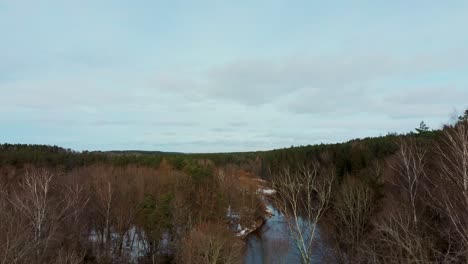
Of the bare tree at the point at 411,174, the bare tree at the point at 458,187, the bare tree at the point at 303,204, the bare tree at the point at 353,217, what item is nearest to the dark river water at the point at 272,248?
the bare tree at the point at 303,204

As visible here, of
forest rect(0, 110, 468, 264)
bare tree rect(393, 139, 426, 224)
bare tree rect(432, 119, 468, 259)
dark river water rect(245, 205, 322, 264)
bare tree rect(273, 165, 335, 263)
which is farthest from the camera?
dark river water rect(245, 205, 322, 264)

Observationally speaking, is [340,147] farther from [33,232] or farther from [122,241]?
[33,232]

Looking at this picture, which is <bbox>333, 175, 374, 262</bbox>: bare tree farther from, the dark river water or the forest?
the dark river water

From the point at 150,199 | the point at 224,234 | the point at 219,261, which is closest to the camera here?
the point at 219,261

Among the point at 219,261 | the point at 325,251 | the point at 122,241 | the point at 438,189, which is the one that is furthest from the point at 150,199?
the point at 438,189

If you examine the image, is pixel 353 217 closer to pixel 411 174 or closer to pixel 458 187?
pixel 411 174

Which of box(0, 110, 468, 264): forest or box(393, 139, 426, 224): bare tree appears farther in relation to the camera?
box(393, 139, 426, 224): bare tree

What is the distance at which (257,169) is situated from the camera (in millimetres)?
135875

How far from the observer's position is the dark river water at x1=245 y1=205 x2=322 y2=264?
1543 inches

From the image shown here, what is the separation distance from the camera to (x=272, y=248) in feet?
149

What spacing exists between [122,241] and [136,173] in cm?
1558

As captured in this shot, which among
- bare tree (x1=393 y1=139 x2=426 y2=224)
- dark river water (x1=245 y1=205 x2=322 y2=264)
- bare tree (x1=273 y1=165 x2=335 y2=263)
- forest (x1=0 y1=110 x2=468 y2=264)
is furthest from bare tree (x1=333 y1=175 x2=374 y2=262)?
bare tree (x1=393 y1=139 x2=426 y2=224)

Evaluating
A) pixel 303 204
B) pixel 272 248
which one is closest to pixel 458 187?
pixel 303 204

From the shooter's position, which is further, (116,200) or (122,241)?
Answer: (116,200)
